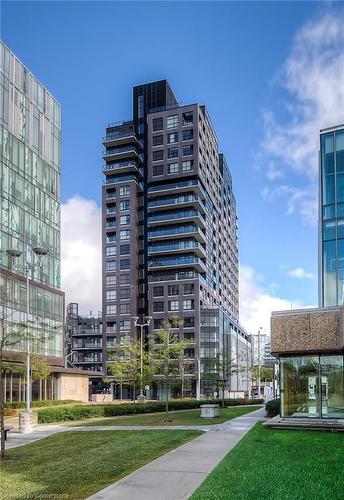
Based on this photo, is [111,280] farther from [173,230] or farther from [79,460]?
[79,460]

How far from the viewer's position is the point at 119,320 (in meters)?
111

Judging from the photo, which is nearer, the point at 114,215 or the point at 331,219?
the point at 331,219

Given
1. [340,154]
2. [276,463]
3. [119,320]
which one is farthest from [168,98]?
[276,463]

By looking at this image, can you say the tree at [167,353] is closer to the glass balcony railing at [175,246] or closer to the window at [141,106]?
the glass balcony railing at [175,246]

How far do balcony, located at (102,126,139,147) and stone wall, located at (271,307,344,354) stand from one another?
99262mm

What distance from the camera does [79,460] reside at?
15.8 meters

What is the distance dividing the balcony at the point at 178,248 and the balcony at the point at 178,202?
693 centimetres

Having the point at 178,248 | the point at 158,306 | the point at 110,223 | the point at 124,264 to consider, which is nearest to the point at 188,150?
the point at 178,248

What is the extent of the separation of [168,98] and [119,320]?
→ 1953 inches

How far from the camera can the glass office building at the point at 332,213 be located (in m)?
37.8

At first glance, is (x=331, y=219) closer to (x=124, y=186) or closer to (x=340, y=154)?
(x=340, y=154)

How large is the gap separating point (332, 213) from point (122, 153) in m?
83.7

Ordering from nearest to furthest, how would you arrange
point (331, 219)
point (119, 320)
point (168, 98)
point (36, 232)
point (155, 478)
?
1. point (155, 478)
2. point (331, 219)
3. point (36, 232)
4. point (119, 320)
5. point (168, 98)

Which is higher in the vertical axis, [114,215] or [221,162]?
[221,162]
